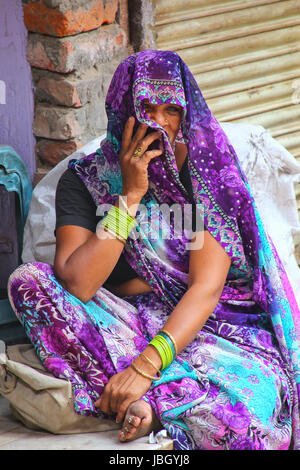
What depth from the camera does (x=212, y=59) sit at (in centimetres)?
374

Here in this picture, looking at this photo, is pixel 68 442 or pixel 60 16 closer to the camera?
pixel 68 442

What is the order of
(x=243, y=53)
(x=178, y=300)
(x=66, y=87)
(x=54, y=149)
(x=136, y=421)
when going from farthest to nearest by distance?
(x=243, y=53) → (x=54, y=149) → (x=66, y=87) → (x=178, y=300) → (x=136, y=421)

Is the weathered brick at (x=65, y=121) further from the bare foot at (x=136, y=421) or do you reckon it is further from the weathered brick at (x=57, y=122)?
the bare foot at (x=136, y=421)

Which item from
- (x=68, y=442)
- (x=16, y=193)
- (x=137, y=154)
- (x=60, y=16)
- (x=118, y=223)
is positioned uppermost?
(x=60, y=16)

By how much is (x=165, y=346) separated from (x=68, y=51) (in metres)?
1.38

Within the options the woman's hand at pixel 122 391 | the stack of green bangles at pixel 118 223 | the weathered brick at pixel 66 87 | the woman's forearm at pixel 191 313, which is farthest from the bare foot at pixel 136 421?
the weathered brick at pixel 66 87

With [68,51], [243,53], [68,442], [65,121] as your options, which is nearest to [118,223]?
[68,442]

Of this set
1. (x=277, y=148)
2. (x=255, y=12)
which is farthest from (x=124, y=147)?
(x=255, y=12)

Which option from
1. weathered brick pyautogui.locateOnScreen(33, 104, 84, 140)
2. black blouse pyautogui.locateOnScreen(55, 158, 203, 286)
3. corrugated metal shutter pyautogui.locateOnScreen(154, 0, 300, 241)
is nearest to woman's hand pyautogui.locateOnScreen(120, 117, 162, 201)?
black blouse pyautogui.locateOnScreen(55, 158, 203, 286)

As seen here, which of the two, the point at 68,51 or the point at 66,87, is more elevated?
Answer: the point at 68,51

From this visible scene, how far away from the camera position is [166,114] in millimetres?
2332

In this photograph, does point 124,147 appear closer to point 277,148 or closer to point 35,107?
point 35,107

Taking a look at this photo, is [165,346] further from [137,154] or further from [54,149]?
[54,149]

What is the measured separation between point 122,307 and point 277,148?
1260 mm
